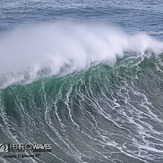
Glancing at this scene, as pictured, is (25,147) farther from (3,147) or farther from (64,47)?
(64,47)

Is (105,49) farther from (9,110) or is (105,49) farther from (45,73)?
(9,110)

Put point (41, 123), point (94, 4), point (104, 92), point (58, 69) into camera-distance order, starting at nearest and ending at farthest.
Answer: point (41, 123) → point (104, 92) → point (58, 69) → point (94, 4)

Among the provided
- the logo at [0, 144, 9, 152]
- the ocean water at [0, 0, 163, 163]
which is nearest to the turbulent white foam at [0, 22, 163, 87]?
the ocean water at [0, 0, 163, 163]

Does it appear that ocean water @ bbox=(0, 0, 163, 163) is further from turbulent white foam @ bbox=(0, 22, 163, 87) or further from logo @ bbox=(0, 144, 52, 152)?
logo @ bbox=(0, 144, 52, 152)

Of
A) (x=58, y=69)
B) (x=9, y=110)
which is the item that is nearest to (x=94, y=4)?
(x=58, y=69)

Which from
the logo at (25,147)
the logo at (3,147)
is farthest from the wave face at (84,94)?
the logo at (3,147)

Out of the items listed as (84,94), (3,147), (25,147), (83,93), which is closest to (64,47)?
(83,93)
